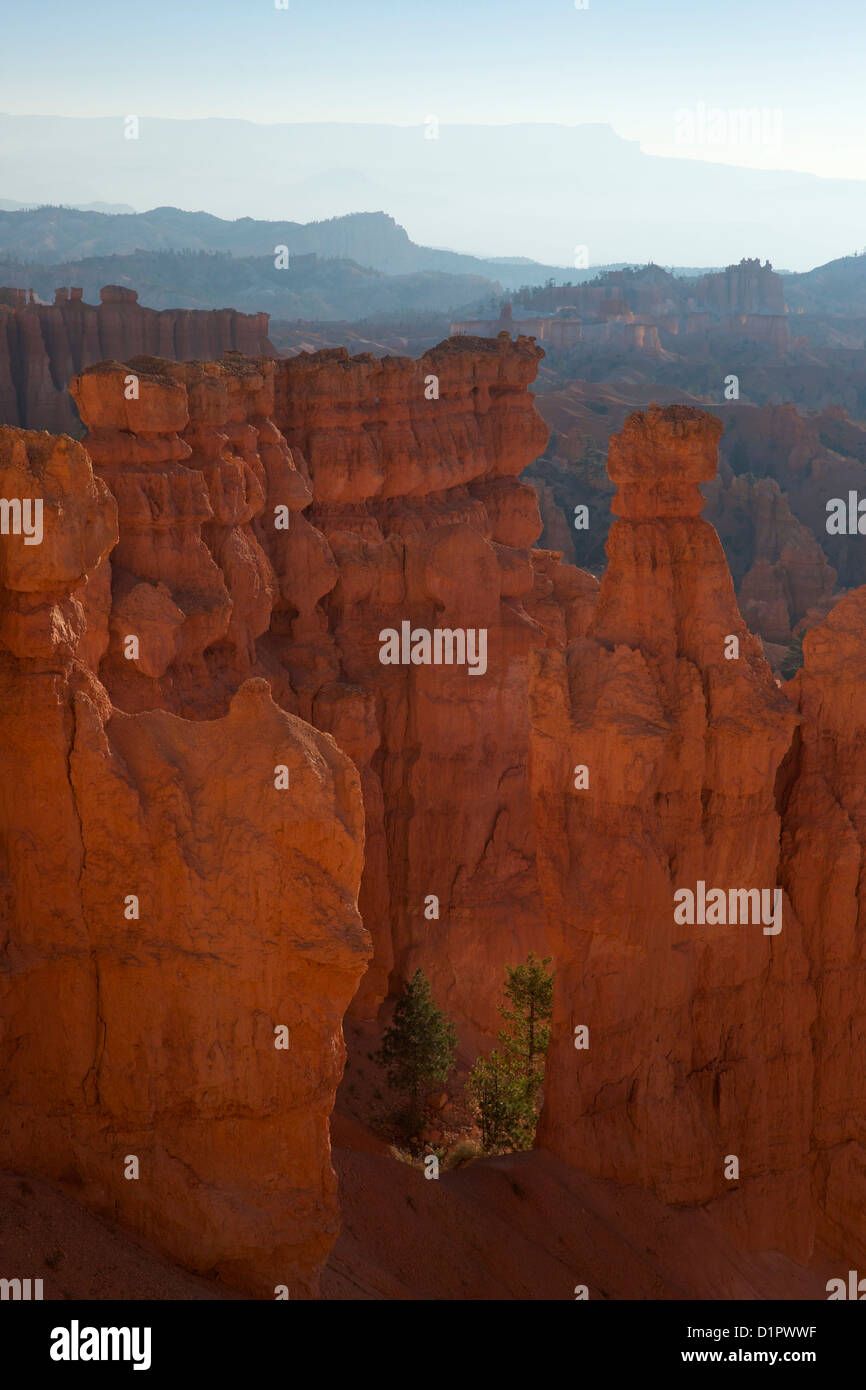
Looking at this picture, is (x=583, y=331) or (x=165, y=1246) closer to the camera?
(x=165, y=1246)

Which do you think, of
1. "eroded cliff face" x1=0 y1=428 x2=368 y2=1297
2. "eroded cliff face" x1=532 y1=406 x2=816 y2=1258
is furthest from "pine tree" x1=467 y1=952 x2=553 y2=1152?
"eroded cliff face" x1=0 y1=428 x2=368 y2=1297

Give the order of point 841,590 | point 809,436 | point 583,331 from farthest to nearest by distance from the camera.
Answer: point 583,331
point 809,436
point 841,590

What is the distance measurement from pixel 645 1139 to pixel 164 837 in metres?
7.21

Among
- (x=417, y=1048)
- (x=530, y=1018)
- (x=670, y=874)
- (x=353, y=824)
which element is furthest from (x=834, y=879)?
(x=353, y=824)

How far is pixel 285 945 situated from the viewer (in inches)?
511

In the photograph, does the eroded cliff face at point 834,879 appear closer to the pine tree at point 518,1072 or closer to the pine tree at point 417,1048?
the pine tree at point 518,1072

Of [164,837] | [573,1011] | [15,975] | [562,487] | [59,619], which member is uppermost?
[562,487]

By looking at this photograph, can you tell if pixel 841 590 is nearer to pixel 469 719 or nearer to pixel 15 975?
pixel 469 719

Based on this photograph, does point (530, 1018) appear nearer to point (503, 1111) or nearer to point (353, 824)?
point (503, 1111)

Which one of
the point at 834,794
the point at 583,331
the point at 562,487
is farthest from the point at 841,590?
the point at 583,331

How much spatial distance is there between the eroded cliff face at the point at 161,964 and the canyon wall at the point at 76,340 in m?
52.0

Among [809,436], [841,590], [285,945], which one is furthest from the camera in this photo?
[809,436]

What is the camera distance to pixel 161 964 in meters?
13.1

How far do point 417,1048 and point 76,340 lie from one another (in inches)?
2177
